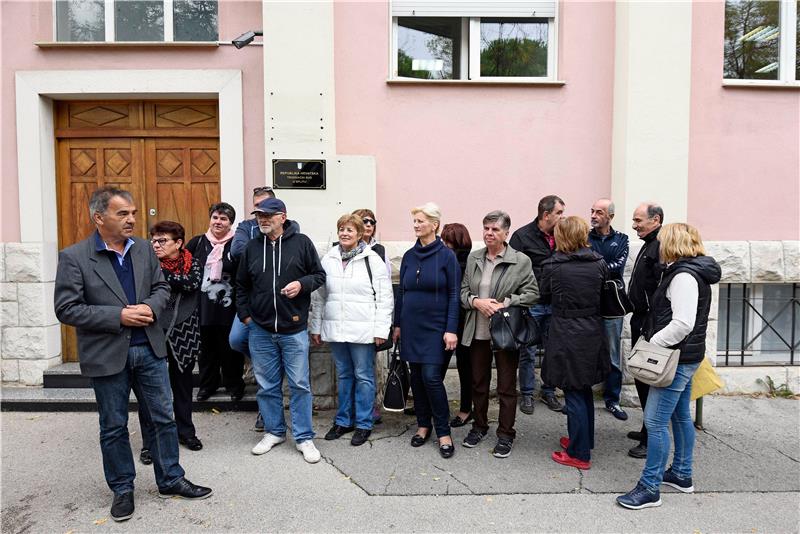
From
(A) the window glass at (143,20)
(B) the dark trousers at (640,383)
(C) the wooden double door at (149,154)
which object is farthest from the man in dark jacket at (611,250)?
(A) the window glass at (143,20)

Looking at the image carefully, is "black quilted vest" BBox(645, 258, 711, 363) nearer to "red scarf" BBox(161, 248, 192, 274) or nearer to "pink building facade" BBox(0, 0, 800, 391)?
"pink building facade" BBox(0, 0, 800, 391)

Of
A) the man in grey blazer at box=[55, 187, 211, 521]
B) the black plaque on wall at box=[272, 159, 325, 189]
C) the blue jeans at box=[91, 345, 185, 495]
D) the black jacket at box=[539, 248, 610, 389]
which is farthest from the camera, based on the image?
the black plaque on wall at box=[272, 159, 325, 189]

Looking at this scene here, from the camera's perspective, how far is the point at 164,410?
11.6 feet

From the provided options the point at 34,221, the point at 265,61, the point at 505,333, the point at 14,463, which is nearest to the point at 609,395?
the point at 505,333

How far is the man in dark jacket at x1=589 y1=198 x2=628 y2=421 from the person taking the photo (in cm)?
491

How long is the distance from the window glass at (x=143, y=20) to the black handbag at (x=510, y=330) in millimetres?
4687

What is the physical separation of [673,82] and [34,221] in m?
6.71

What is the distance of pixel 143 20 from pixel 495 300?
15.8ft

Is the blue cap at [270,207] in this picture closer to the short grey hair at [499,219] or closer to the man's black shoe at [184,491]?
the short grey hair at [499,219]

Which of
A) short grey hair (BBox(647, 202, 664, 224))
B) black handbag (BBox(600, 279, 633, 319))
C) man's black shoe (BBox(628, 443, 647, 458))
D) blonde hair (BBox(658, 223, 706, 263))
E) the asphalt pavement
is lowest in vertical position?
the asphalt pavement

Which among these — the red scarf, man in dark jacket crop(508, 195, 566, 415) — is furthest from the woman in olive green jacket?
the red scarf

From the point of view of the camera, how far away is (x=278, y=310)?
411cm

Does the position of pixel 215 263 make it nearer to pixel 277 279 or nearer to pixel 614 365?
pixel 277 279

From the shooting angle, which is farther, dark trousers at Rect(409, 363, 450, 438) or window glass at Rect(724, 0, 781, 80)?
window glass at Rect(724, 0, 781, 80)
